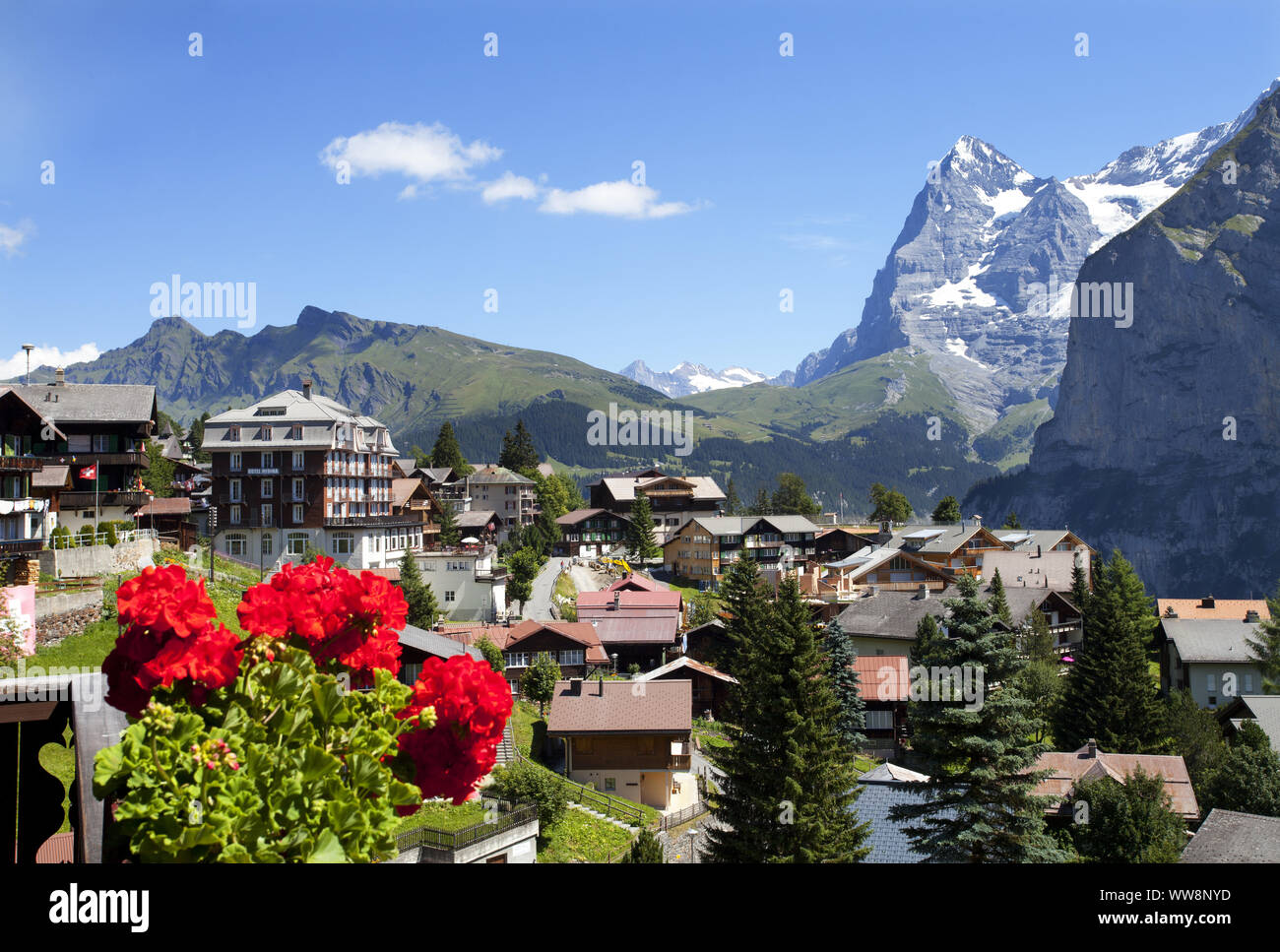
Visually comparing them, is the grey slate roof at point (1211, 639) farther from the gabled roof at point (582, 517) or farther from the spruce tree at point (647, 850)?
the gabled roof at point (582, 517)

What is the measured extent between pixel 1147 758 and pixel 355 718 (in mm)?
49027

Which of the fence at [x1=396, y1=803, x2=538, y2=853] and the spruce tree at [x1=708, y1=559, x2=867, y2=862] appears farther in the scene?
the spruce tree at [x1=708, y1=559, x2=867, y2=862]

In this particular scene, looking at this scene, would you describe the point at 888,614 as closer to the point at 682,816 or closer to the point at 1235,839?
the point at 682,816

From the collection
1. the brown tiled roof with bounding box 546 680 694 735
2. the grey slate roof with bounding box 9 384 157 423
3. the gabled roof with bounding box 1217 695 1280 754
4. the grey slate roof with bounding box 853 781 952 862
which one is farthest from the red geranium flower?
the grey slate roof with bounding box 9 384 157 423

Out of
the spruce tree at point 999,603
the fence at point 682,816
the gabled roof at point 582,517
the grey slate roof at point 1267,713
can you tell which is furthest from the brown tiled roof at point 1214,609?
the gabled roof at point 582,517

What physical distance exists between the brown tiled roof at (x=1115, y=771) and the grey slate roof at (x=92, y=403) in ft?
168

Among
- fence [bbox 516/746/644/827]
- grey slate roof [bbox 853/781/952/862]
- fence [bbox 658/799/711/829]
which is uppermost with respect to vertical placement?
grey slate roof [bbox 853/781/952/862]

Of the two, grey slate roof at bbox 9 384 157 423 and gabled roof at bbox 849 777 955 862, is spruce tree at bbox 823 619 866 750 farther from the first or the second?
grey slate roof at bbox 9 384 157 423

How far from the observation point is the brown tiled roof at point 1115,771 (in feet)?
135

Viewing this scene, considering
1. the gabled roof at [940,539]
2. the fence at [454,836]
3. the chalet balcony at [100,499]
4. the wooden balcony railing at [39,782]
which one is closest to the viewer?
the wooden balcony railing at [39,782]

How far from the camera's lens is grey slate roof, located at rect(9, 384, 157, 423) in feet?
171

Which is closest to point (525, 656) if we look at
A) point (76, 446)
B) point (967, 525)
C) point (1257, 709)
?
point (76, 446)

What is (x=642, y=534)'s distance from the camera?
361ft

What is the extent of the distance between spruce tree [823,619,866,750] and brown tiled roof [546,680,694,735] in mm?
9555
